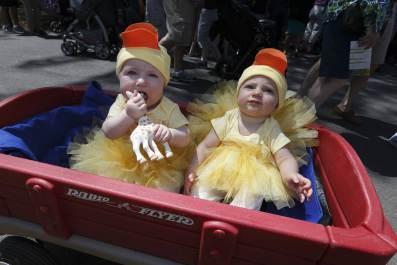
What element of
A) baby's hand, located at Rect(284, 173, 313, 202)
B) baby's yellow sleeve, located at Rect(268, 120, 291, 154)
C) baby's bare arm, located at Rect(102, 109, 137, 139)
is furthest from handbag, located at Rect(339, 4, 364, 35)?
baby's bare arm, located at Rect(102, 109, 137, 139)

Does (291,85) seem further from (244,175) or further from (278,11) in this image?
(244,175)

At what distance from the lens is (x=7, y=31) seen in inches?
264

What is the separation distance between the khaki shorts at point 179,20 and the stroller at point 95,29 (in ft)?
4.70

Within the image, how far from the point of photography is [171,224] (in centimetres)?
118

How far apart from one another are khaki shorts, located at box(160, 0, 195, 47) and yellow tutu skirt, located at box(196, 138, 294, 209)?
8.07 ft

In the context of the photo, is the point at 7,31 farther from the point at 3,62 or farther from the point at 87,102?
the point at 87,102

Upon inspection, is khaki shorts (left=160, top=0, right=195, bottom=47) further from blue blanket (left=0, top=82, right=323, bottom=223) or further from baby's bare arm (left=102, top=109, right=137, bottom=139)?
baby's bare arm (left=102, top=109, right=137, bottom=139)

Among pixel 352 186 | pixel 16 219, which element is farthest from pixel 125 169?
pixel 352 186

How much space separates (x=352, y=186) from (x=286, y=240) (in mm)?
499

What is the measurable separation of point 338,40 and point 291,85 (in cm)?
213

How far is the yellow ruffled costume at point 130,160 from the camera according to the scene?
5.23 feet

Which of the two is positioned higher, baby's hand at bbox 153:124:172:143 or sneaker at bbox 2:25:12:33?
baby's hand at bbox 153:124:172:143

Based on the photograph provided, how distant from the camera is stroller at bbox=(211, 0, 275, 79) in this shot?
4.16 m

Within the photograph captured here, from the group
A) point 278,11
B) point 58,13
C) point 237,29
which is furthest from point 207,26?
point 58,13
